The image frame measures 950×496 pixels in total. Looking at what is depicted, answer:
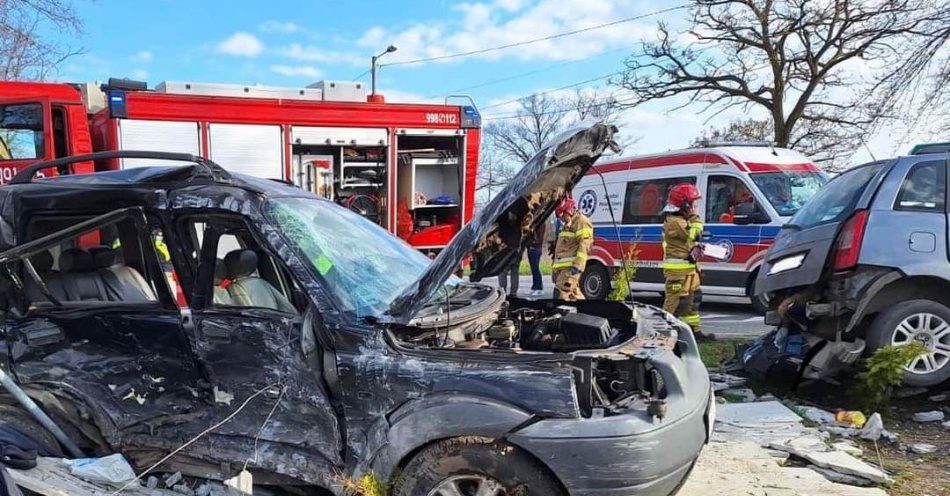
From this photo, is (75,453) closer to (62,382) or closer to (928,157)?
(62,382)

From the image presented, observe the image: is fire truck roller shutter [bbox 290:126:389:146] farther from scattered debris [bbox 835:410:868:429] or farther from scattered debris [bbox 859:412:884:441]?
scattered debris [bbox 859:412:884:441]

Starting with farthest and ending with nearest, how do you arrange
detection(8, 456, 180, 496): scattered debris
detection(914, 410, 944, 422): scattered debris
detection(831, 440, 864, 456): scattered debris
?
1. detection(914, 410, 944, 422): scattered debris
2. detection(831, 440, 864, 456): scattered debris
3. detection(8, 456, 180, 496): scattered debris

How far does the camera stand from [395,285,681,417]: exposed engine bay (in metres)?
2.67

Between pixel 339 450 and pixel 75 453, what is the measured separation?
57.8 inches

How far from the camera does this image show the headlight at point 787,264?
5.12 meters

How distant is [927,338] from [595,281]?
6.57 m

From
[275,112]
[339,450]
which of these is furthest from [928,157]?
[275,112]

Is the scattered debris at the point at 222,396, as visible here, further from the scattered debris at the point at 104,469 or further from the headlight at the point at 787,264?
the headlight at the point at 787,264

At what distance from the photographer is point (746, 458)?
3.97m

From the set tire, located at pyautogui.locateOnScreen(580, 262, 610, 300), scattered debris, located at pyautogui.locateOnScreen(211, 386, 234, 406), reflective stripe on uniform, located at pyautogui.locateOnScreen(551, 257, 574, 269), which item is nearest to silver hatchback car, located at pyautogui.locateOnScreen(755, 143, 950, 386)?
reflective stripe on uniform, located at pyautogui.locateOnScreen(551, 257, 574, 269)

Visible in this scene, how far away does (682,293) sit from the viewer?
696 cm

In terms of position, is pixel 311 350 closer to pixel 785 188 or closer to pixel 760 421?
pixel 760 421

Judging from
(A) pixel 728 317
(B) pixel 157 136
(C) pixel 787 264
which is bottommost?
(A) pixel 728 317

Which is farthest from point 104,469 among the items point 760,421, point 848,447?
point 848,447
